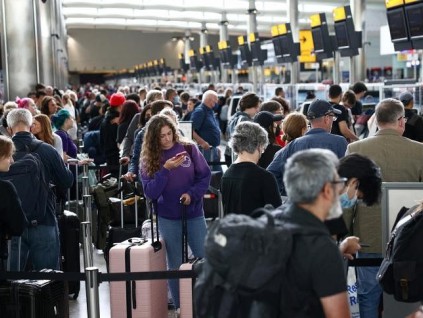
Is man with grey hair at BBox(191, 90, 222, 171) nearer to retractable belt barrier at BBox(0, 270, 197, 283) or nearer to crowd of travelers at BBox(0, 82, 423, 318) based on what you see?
crowd of travelers at BBox(0, 82, 423, 318)

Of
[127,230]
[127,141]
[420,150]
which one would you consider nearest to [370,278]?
[420,150]

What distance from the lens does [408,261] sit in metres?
3.81

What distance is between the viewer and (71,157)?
986 cm

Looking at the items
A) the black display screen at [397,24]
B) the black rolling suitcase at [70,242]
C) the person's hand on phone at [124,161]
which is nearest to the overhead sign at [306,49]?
the black display screen at [397,24]

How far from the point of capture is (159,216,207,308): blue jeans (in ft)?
20.8

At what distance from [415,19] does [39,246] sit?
26.6ft

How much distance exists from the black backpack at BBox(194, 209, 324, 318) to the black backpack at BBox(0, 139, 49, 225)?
11.0 ft

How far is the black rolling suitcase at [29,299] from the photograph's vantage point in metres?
5.63

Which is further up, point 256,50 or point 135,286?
point 256,50

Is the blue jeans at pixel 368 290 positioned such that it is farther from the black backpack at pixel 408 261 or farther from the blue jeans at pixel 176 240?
the blue jeans at pixel 176 240

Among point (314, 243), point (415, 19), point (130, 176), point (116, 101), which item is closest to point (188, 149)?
point (130, 176)

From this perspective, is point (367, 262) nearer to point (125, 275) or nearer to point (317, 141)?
point (125, 275)

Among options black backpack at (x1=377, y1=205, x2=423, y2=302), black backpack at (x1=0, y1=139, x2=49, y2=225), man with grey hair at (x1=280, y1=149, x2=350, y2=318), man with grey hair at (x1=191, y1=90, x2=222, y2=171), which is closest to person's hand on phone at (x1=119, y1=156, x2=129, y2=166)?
man with grey hair at (x1=191, y1=90, x2=222, y2=171)

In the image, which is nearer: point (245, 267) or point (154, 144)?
point (245, 267)
